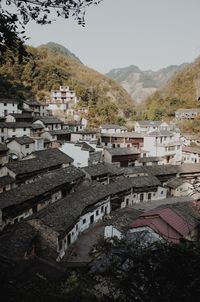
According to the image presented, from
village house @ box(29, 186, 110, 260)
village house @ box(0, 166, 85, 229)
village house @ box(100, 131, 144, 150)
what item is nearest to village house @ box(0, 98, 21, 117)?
village house @ box(100, 131, 144, 150)

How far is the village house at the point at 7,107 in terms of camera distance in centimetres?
4729

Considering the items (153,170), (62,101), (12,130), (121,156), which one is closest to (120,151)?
(121,156)

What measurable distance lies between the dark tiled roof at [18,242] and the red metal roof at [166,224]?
7.42 meters

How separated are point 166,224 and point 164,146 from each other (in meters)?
28.1

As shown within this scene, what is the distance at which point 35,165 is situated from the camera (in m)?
30.9

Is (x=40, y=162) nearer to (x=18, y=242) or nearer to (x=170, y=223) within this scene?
(x=18, y=242)

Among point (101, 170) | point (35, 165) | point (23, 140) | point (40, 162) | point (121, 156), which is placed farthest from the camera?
point (121, 156)

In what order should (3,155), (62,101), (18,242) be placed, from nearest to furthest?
(18,242) < (3,155) < (62,101)

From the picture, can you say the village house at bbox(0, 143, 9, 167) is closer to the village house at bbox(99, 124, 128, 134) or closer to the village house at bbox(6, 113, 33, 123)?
the village house at bbox(6, 113, 33, 123)

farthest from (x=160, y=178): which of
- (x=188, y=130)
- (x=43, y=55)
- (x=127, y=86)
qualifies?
(x=127, y=86)

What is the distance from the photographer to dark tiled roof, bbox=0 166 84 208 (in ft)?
78.6

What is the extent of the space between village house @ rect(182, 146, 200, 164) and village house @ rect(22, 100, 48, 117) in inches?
1108

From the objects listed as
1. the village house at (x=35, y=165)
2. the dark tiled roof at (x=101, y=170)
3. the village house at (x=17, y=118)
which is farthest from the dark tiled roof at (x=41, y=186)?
the village house at (x=17, y=118)

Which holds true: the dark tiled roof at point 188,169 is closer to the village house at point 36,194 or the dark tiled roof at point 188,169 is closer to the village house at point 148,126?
the village house at point 36,194
